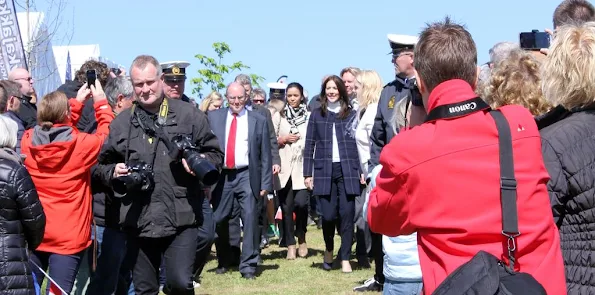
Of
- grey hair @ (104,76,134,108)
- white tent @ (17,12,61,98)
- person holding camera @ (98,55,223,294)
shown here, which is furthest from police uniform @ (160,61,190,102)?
white tent @ (17,12,61,98)

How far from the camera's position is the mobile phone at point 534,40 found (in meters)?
5.68

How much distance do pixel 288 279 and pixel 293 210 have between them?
104 inches

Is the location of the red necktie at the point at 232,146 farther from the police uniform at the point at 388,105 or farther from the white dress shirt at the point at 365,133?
the police uniform at the point at 388,105

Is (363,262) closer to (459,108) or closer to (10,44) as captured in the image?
(10,44)

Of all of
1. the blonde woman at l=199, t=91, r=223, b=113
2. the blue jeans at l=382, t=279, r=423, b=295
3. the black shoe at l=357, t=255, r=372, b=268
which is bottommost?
the black shoe at l=357, t=255, r=372, b=268

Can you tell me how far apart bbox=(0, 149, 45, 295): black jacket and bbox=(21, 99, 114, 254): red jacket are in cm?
176

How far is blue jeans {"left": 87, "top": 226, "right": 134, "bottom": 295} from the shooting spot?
7.54 m

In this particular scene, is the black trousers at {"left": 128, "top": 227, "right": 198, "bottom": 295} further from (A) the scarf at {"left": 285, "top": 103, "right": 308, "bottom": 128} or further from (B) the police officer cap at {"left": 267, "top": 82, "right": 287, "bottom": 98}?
(B) the police officer cap at {"left": 267, "top": 82, "right": 287, "bottom": 98}

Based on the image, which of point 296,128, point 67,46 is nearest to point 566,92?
point 296,128

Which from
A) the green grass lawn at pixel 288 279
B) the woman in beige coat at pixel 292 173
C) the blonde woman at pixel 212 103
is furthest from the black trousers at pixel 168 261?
the blonde woman at pixel 212 103

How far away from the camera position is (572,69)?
159 inches

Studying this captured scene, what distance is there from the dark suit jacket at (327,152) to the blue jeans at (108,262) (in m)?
4.18

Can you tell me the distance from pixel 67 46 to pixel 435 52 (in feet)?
72.1

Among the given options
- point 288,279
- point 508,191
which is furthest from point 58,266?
point 508,191
